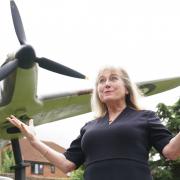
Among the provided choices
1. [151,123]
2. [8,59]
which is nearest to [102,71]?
[151,123]

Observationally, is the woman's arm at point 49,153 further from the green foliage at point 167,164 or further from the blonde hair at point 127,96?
the green foliage at point 167,164

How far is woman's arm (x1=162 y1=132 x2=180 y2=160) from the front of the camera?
2283 mm

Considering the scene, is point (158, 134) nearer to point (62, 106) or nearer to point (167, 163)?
point (62, 106)

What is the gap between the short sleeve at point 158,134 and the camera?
237cm

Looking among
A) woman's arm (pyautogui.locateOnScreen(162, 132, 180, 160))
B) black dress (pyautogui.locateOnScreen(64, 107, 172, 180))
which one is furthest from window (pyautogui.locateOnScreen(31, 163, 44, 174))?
woman's arm (pyautogui.locateOnScreen(162, 132, 180, 160))

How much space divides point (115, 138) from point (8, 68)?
881 centimetres

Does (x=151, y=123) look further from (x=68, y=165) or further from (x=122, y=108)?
(x=68, y=165)

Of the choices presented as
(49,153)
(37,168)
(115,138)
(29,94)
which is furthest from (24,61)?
→ (37,168)

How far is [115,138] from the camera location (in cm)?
237

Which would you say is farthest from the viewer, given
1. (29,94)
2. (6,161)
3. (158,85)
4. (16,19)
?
(6,161)

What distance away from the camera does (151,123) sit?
243 centimetres

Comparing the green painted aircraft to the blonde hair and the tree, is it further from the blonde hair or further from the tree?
the blonde hair

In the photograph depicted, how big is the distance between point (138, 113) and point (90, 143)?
307 millimetres

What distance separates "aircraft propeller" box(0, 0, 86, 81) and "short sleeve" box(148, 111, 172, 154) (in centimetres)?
863
